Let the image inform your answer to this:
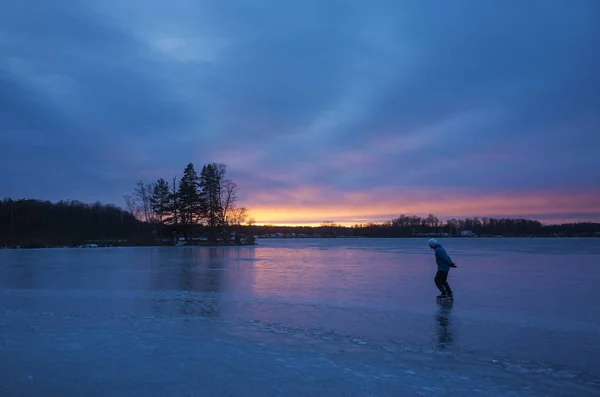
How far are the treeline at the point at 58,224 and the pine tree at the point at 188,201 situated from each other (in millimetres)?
10166

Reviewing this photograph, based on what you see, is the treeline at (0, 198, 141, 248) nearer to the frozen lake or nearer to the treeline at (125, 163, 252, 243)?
the treeline at (125, 163, 252, 243)

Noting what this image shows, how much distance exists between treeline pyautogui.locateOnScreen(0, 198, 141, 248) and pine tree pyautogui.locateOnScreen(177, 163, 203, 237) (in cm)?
1017

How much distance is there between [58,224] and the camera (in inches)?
2938

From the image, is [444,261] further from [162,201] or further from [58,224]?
[58,224]

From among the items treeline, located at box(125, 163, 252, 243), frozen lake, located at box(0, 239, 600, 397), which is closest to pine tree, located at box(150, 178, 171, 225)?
treeline, located at box(125, 163, 252, 243)

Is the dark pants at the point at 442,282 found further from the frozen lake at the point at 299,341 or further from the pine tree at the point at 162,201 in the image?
the pine tree at the point at 162,201

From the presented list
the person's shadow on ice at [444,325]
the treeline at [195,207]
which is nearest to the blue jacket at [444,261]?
the person's shadow on ice at [444,325]

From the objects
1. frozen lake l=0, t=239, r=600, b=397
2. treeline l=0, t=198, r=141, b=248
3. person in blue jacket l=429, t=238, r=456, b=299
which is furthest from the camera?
treeline l=0, t=198, r=141, b=248

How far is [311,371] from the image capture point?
4.71m

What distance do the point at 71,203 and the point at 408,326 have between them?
107347 millimetres

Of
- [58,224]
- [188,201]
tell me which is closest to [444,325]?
[188,201]

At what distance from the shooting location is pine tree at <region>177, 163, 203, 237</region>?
54.6m

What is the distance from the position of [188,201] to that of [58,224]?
33.9 m

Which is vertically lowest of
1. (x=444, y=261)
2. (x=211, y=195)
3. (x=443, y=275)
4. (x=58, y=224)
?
(x=443, y=275)
